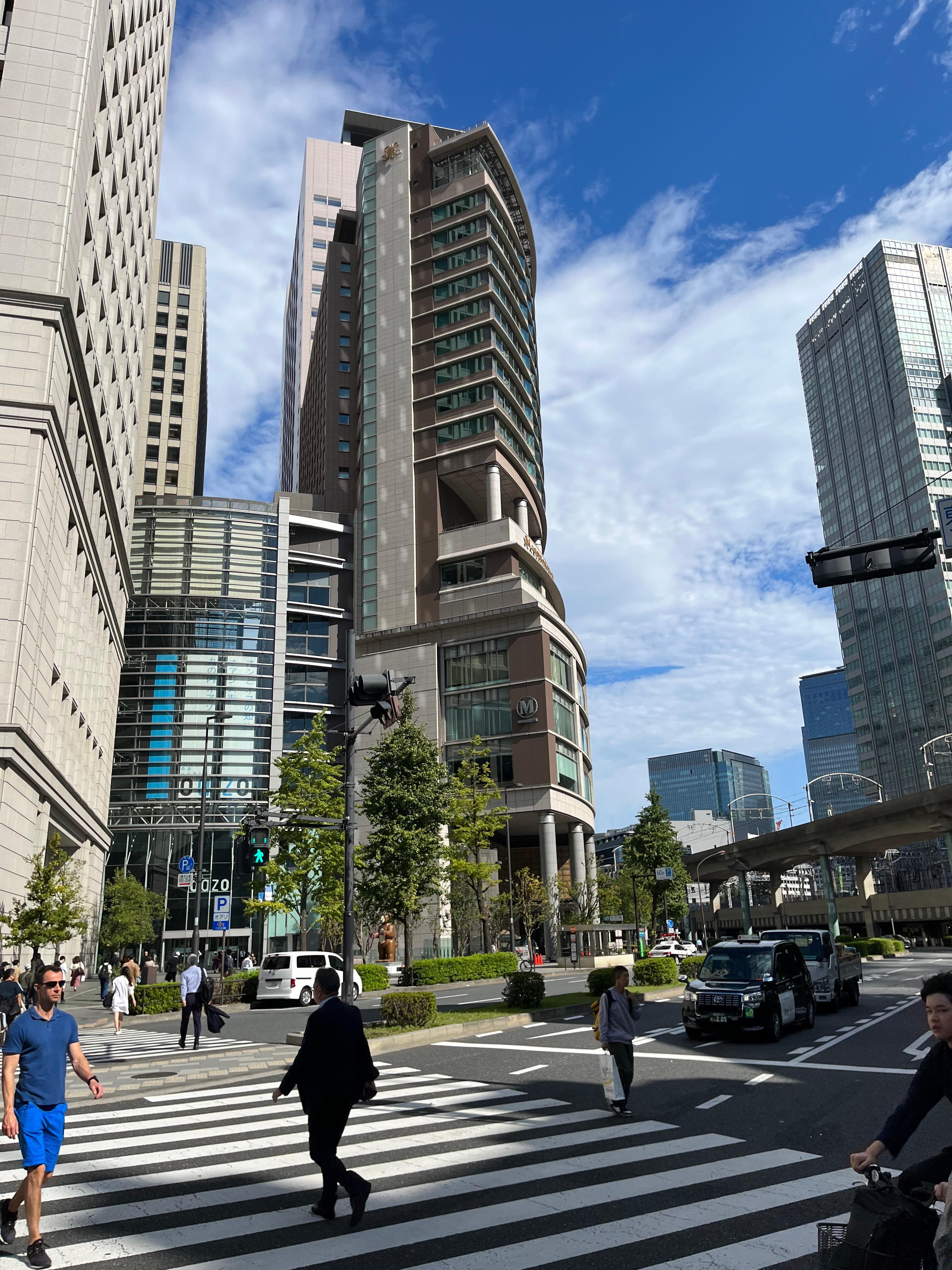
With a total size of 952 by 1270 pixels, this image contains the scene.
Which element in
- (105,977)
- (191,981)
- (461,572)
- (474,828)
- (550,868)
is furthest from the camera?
(461,572)

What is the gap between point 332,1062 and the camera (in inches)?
284

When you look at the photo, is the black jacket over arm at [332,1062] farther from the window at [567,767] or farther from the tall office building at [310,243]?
the tall office building at [310,243]

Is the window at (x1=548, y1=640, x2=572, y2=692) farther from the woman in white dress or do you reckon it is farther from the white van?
the woman in white dress

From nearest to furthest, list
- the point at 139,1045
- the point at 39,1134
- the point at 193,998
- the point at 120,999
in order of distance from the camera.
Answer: the point at 39,1134
the point at 193,998
the point at 139,1045
the point at 120,999

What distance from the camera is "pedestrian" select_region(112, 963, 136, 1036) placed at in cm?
2455

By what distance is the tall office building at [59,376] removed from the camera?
2798 cm

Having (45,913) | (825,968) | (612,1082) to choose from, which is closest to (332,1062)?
(612,1082)

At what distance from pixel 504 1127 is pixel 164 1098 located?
6361 mm

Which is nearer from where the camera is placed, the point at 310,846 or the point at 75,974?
the point at 75,974

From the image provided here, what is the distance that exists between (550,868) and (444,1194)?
170 ft

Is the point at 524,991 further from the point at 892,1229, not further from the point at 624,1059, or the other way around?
the point at 892,1229

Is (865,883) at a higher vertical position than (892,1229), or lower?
higher

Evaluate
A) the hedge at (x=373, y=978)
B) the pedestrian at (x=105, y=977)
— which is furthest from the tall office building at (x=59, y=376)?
the hedge at (x=373, y=978)

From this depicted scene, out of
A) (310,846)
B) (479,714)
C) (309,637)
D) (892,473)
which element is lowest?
(310,846)
